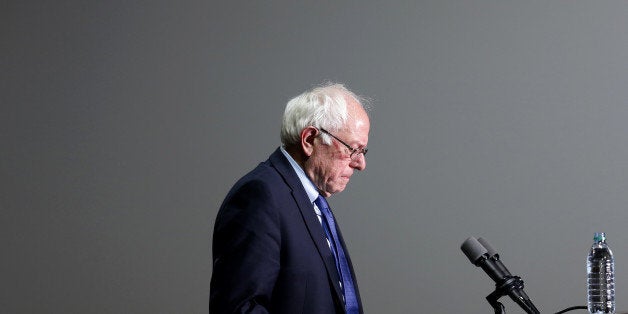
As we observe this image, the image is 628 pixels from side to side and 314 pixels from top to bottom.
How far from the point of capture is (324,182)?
2.43 metres

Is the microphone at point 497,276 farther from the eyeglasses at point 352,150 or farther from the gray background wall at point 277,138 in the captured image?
the gray background wall at point 277,138

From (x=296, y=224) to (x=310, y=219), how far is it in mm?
63

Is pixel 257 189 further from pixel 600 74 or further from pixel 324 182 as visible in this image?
pixel 600 74

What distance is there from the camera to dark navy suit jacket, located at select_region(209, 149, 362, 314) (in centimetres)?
209

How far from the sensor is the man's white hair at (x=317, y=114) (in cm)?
240

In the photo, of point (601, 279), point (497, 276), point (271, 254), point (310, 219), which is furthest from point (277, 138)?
point (497, 276)

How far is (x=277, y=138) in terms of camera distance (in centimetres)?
411

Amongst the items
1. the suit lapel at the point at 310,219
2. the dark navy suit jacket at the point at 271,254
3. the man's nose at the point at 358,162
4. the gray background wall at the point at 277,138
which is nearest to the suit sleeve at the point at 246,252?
the dark navy suit jacket at the point at 271,254

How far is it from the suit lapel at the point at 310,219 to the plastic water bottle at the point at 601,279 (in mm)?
998

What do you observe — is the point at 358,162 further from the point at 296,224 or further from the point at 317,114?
the point at 296,224

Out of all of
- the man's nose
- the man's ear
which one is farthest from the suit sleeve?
Result: the man's nose

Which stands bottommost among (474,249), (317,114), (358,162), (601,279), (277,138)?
(601,279)

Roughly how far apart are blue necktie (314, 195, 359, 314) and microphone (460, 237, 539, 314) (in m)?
0.39

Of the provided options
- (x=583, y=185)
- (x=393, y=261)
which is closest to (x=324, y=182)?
(x=393, y=261)
